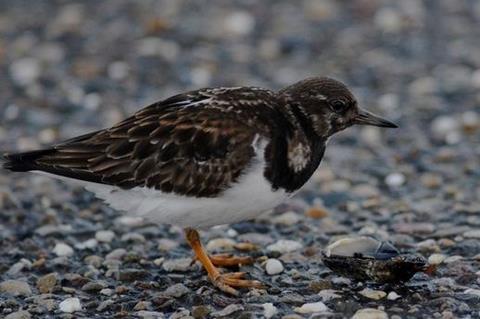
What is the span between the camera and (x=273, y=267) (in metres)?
6.09

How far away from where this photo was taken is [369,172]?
7875 millimetres

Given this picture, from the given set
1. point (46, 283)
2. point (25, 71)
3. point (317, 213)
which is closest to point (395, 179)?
point (317, 213)

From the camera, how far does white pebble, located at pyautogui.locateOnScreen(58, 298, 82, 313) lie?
18.4 feet

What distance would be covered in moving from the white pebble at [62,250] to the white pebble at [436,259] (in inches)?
90.1

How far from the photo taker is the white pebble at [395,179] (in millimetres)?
7633

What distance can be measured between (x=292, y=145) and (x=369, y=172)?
2369mm

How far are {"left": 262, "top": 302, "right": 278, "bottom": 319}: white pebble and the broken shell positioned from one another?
17.6 inches

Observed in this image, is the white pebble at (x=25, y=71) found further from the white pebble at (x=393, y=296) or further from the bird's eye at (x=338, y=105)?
the white pebble at (x=393, y=296)

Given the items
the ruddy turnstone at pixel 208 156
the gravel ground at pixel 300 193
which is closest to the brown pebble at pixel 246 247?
the gravel ground at pixel 300 193

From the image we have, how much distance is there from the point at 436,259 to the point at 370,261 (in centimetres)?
68

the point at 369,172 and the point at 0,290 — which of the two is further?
the point at 369,172

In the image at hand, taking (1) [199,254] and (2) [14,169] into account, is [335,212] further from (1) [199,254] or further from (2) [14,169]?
(2) [14,169]

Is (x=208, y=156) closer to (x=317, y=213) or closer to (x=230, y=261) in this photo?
(x=230, y=261)

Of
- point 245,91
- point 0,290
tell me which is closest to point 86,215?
point 0,290
